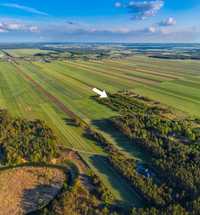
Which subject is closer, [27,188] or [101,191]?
[101,191]

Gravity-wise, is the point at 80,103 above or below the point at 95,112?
below

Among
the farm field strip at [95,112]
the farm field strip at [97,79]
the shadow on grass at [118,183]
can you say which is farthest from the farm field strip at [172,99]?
the shadow on grass at [118,183]

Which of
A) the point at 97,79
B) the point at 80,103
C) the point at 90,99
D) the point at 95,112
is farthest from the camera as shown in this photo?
the point at 97,79

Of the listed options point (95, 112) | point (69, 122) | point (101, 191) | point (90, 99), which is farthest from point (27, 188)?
point (90, 99)

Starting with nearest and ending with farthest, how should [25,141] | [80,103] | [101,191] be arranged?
[101,191] → [25,141] → [80,103]

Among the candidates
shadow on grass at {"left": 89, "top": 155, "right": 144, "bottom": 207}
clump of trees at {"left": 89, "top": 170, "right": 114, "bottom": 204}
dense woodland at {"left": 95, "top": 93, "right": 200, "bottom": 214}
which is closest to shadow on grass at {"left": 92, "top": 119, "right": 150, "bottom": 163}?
dense woodland at {"left": 95, "top": 93, "right": 200, "bottom": 214}

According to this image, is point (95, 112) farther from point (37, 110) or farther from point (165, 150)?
point (165, 150)

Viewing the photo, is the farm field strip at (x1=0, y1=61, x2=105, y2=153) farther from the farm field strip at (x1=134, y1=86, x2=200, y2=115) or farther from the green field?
the farm field strip at (x1=134, y1=86, x2=200, y2=115)

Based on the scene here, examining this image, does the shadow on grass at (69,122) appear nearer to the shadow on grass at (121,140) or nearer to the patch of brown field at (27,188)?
the shadow on grass at (121,140)
